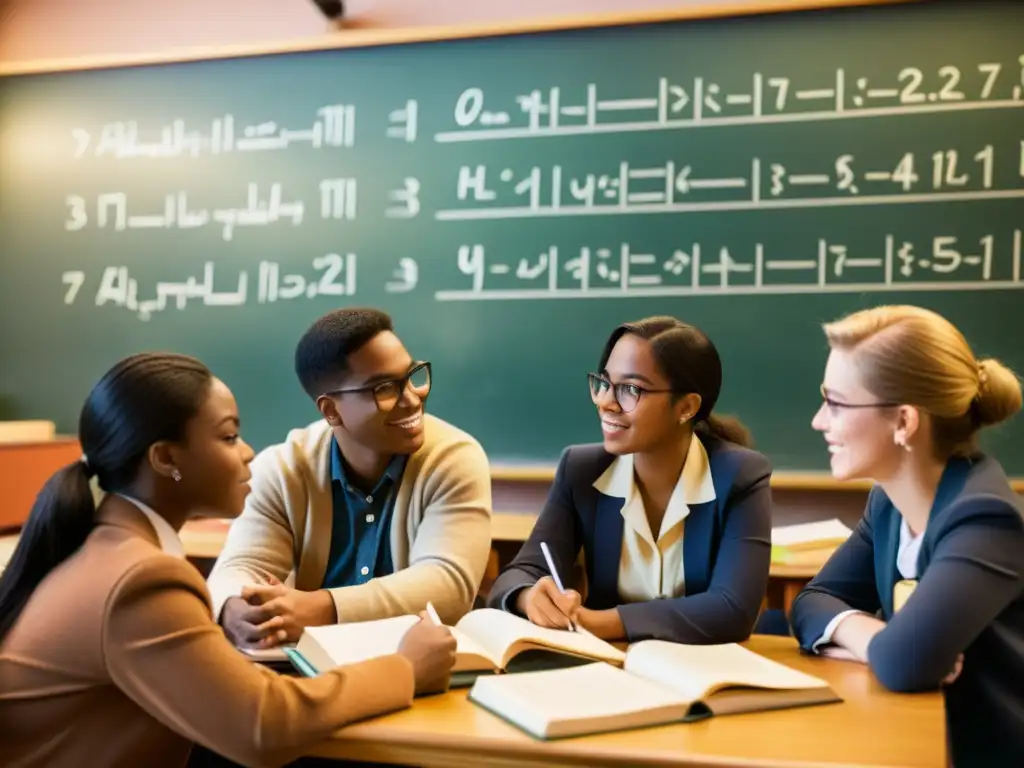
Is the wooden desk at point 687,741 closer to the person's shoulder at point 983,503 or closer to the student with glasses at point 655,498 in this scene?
the person's shoulder at point 983,503

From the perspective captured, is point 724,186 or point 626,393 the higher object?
point 724,186

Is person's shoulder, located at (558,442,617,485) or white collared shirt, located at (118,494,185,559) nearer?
white collared shirt, located at (118,494,185,559)

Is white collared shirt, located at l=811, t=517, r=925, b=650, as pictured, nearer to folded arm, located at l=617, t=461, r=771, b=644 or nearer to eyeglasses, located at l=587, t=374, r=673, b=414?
folded arm, located at l=617, t=461, r=771, b=644

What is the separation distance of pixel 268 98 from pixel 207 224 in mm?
476

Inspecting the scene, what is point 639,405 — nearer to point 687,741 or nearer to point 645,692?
point 645,692

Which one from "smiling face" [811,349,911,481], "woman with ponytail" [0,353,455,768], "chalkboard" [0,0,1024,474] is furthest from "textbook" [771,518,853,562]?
"woman with ponytail" [0,353,455,768]

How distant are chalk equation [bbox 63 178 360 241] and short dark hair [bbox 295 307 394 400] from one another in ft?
4.09

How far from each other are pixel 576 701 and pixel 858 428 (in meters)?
0.66

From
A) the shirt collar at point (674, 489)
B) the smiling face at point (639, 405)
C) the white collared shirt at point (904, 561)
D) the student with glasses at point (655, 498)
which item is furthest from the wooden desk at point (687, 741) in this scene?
the smiling face at point (639, 405)

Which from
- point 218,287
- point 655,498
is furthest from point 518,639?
point 218,287

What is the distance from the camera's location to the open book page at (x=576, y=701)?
42.8 inches

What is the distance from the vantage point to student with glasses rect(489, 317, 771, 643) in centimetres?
170

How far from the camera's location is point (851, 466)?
1.51 metres

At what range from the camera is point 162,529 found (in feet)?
4.17
